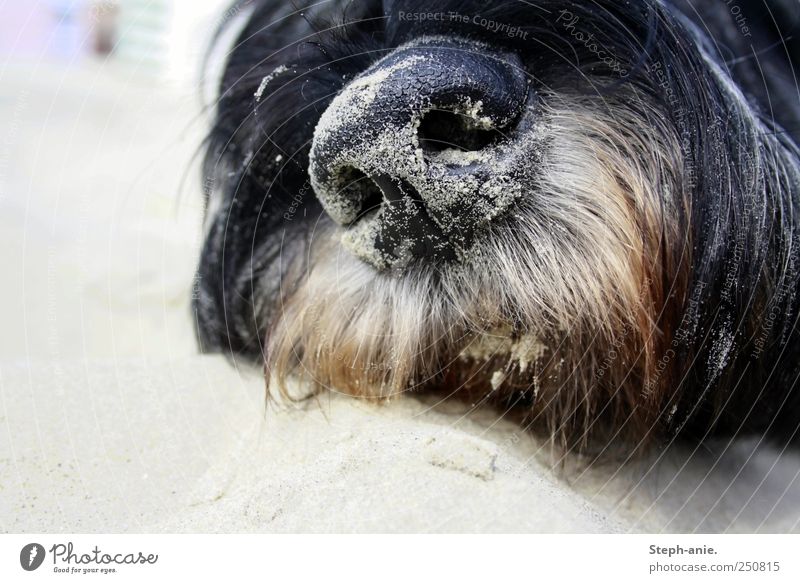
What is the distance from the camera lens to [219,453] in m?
1.09

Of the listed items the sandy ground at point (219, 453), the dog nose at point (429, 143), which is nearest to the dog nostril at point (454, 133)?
the dog nose at point (429, 143)

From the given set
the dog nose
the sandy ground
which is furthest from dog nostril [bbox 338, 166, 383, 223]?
the sandy ground

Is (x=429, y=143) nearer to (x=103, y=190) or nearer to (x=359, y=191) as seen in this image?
(x=359, y=191)

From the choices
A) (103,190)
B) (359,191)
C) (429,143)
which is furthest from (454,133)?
(103,190)

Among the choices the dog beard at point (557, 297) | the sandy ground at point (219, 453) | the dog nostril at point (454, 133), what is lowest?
the sandy ground at point (219, 453)

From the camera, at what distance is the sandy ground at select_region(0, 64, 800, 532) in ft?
2.86

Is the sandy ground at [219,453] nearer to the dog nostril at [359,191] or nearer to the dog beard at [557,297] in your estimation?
the dog beard at [557,297]

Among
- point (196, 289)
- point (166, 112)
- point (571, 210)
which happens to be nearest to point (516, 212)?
point (571, 210)

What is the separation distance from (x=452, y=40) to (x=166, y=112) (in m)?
0.77

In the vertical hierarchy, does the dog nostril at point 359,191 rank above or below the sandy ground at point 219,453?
above

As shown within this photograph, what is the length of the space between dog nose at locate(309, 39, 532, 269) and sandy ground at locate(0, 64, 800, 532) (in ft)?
0.81

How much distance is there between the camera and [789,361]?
3.22 feet

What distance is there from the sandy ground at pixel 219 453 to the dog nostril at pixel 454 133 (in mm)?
338

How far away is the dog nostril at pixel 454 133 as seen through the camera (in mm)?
833
